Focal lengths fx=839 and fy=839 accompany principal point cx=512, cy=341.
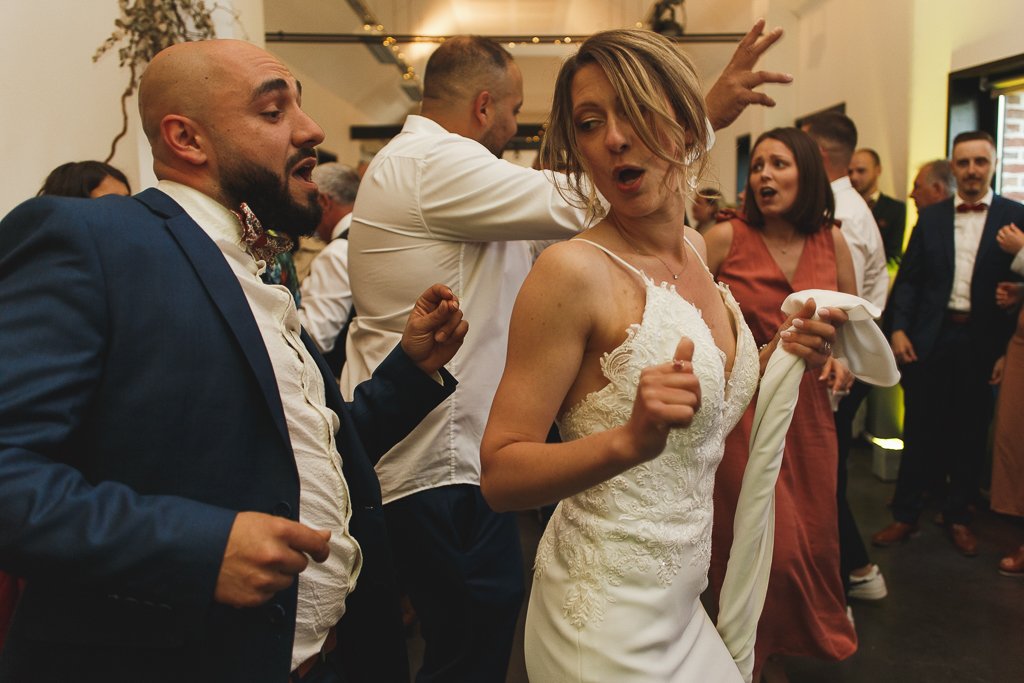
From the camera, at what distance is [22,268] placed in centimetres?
103

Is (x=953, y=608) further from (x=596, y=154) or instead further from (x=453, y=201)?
(x=596, y=154)

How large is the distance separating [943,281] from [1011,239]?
0.40 m

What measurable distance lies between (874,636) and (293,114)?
10.1 feet

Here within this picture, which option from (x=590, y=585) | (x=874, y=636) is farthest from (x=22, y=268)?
(x=874, y=636)

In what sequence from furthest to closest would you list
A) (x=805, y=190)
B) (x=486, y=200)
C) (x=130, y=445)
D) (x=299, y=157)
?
(x=805, y=190)
(x=486, y=200)
(x=299, y=157)
(x=130, y=445)

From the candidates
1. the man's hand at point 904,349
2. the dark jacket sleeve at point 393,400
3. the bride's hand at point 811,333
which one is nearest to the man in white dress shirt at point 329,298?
the dark jacket sleeve at point 393,400

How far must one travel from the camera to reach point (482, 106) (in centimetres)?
244

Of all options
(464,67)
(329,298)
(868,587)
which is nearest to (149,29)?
(329,298)

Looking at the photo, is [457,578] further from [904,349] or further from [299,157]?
[904,349]

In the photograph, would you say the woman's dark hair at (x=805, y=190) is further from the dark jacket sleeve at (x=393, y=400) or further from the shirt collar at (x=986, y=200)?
the shirt collar at (x=986, y=200)

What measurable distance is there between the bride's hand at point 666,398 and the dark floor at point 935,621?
2.35 m

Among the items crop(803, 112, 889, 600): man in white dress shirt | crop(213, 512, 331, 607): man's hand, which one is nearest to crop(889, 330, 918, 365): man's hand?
crop(803, 112, 889, 600): man in white dress shirt

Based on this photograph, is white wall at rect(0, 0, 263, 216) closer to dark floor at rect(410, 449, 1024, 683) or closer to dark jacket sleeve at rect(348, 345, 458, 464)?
dark jacket sleeve at rect(348, 345, 458, 464)

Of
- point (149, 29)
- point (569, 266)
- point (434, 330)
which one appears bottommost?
point (434, 330)
